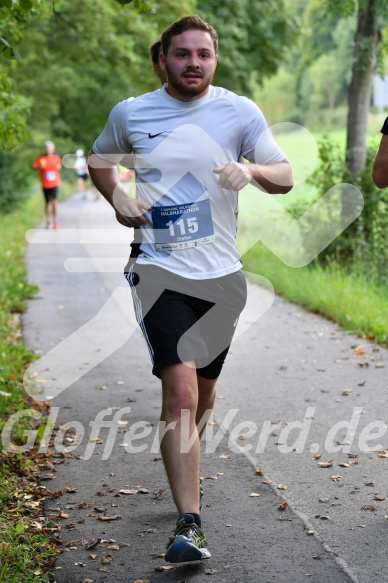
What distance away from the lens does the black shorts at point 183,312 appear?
181 inches

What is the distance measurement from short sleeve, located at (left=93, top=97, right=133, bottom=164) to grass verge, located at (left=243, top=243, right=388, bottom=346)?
5241 mm

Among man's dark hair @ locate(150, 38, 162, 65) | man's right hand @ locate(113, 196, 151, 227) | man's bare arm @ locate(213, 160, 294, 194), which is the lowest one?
man's right hand @ locate(113, 196, 151, 227)

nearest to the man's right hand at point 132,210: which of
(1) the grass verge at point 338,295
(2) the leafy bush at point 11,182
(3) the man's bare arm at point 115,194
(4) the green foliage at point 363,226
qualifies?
(3) the man's bare arm at point 115,194

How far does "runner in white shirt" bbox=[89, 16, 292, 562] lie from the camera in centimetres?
460

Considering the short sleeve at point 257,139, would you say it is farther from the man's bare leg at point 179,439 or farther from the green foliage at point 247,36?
the green foliage at point 247,36

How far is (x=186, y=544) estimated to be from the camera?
4.27 metres

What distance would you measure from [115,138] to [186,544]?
1911mm

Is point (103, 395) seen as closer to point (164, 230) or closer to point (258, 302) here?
point (164, 230)

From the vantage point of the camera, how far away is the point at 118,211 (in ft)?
15.4

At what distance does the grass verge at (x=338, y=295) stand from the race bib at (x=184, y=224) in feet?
17.3

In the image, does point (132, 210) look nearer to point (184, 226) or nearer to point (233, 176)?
point (184, 226)
